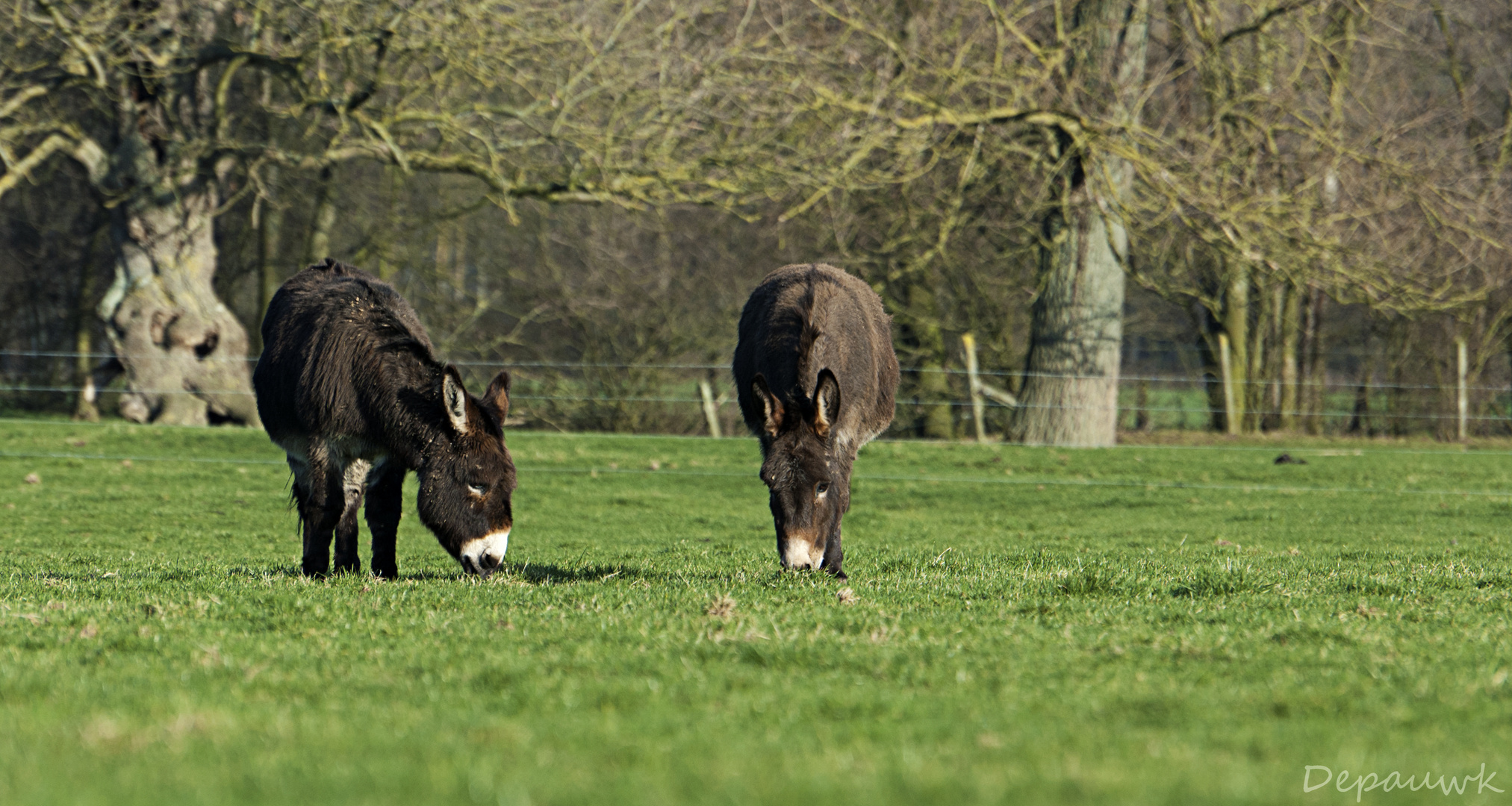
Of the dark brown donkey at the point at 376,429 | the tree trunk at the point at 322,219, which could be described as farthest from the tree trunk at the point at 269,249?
the dark brown donkey at the point at 376,429

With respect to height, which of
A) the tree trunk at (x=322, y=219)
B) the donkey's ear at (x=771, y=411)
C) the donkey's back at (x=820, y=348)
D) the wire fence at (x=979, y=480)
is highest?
the tree trunk at (x=322, y=219)

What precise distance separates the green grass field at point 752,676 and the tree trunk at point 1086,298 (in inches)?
378

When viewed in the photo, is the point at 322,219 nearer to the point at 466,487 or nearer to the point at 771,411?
the point at 466,487

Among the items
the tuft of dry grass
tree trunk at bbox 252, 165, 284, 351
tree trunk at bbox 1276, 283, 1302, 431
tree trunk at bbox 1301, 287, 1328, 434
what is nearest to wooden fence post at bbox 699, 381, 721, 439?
tree trunk at bbox 252, 165, 284, 351

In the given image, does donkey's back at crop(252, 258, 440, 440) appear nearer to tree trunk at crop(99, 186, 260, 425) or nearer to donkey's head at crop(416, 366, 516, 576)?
donkey's head at crop(416, 366, 516, 576)

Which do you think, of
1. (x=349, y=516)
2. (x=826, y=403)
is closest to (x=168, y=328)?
(x=349, y=516)

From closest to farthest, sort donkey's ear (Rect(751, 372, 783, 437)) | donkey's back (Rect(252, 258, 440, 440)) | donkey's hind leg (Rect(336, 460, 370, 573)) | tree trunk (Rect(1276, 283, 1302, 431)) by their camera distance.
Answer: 1. donkey's ear (Rect(751, 372, 783, 437))
2. donkey's back (Rect(252, 258, 440, 440))
3. donkey's hind leg (Rect(336, 460, 370, 573))
4. tree trunk (Rect(1276, 283, 1302, 431))

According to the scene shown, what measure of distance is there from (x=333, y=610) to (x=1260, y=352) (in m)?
26.0

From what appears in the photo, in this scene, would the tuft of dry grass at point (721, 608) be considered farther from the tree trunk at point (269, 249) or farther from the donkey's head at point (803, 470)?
the tree trunk at point (269, 249)

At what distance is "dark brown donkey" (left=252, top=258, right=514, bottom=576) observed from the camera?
8266 millimetres

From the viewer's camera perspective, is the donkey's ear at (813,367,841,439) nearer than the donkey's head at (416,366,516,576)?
Yes

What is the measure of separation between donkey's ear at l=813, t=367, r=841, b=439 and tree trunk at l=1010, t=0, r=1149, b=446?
42.4 feet

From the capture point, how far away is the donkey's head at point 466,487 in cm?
821

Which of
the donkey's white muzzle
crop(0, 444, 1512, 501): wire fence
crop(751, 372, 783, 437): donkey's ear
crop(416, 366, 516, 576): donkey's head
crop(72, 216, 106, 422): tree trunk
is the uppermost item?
crop(72, 216, 106, 422): tree trunk
